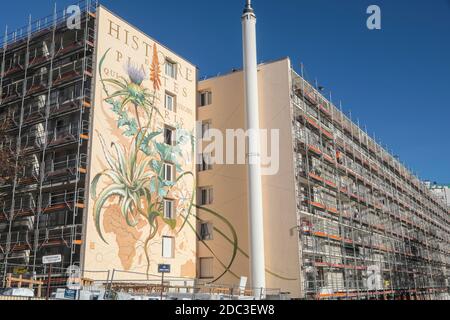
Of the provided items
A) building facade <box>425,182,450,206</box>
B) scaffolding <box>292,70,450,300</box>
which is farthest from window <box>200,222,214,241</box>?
building facade <box>425,182,450,206</box>

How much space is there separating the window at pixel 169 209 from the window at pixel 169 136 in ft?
13.8

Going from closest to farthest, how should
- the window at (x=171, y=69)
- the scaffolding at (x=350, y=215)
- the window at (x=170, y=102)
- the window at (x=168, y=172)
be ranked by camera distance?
the window at (x=168, y=172) → the scaffolding at (x=350, y=215) → the window at (x=170, y=102) → the window at (x=171, y=69)

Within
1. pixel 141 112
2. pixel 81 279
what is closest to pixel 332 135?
pixel 141 112

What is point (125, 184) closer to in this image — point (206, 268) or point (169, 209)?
point (169, 209)

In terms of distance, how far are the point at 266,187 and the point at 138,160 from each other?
30.4 feet

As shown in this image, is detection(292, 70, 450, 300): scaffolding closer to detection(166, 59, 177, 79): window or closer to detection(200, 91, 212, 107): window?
detection(200, 91, 212, 107): window

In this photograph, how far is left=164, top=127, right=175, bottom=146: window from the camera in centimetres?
3478

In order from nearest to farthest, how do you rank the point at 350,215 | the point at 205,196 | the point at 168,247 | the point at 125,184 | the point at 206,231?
the point at 125,184, the point at 168,247, the point at 206,231, the point at 205,196, the point at 350,215

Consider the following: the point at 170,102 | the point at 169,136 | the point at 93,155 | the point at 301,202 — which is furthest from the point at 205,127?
the point at 93,155

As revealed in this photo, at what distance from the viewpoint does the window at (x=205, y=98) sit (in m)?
39.0

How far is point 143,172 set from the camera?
31.4 m

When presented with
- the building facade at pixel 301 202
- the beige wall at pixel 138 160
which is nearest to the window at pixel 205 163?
the building facade at pixel 301 202

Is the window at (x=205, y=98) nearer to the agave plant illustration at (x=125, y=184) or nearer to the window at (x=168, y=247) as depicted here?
the agave plant illustration at (x=125, y=184)
